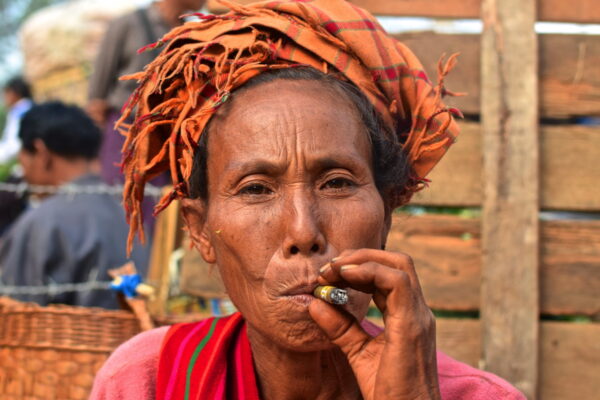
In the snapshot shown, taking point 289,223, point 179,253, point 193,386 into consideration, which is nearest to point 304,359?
point 193,386

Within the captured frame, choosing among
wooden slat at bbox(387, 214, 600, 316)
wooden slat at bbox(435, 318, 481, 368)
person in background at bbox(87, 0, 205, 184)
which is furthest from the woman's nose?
person in background at bbox(87, 0, 205, 184)

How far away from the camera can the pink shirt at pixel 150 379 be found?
2303 mm

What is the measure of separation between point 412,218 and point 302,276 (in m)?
1.38

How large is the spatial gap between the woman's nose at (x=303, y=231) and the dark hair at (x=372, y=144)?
13.8 inches

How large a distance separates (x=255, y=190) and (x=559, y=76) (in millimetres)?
1653

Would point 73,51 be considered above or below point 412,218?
above

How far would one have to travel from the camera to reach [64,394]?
2.92 meters

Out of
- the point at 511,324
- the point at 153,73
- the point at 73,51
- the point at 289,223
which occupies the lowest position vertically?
the point at 511,324

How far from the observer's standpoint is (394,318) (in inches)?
72.5

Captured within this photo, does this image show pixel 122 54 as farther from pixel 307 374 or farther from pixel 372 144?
pixel 307 374

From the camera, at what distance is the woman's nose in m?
1.95

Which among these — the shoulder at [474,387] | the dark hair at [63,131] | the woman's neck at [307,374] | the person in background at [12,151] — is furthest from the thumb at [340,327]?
the person in background at [12,151]

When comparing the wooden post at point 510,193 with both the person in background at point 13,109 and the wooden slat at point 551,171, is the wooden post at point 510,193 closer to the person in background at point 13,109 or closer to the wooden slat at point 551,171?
the wooden slat at point 551,171

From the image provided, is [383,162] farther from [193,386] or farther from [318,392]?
[193,386]
